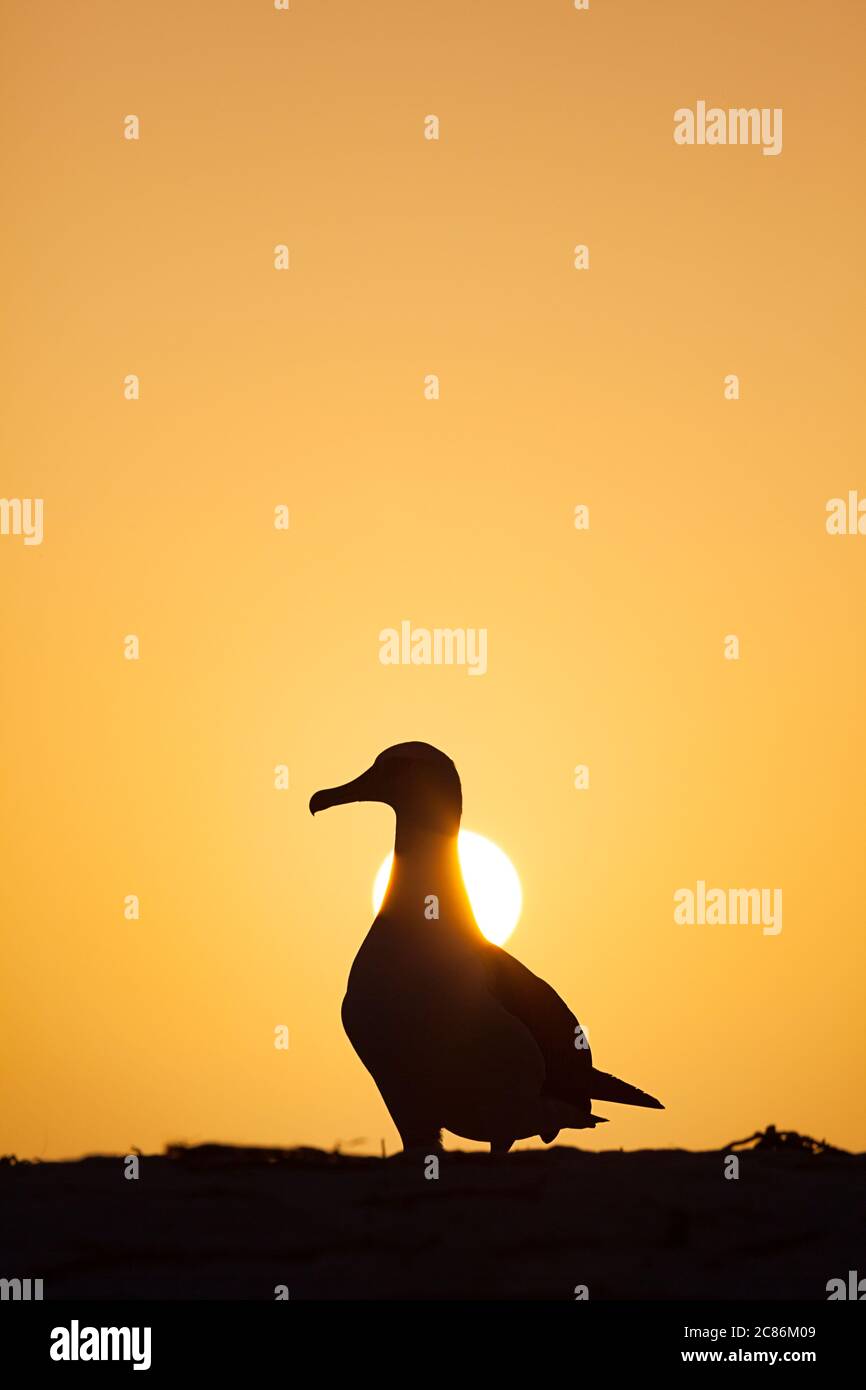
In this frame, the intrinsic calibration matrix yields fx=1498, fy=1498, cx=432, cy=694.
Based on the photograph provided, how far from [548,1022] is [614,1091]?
0.82m

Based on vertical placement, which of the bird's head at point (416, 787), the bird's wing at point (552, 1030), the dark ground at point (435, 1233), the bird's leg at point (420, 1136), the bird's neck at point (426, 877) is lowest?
the dark ground at point (435, 1233)

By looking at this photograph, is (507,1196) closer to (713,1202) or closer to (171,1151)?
(713,1202)

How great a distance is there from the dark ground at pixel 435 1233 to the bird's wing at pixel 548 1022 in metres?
1.72

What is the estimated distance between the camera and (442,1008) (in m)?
6.53

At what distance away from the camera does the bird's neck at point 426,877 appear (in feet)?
22.7

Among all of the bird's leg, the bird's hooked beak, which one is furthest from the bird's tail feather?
the bird's hooked beak

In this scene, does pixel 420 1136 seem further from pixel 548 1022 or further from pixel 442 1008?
pixel 548 1022

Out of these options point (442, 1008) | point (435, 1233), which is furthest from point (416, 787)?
point (435, 1233)

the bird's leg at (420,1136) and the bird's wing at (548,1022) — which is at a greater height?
the bird's wing at (548,1022)

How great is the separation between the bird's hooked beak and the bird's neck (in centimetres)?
23

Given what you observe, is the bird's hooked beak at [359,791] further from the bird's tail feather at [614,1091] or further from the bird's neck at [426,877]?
the bird's tail feather at [614,1091]

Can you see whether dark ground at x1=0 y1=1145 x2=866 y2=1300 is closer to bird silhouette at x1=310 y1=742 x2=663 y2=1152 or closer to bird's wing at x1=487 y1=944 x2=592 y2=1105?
bird silhouette at x1=310 y1=742 x2=663 y2=1152

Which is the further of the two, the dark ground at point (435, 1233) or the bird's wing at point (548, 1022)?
the bird's wing at point (548, 1022)

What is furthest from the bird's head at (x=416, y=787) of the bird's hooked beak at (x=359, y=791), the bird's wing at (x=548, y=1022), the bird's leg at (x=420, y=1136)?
the bird's leg at (x=420, y=1136)
